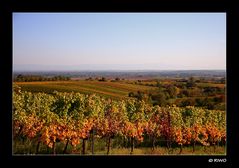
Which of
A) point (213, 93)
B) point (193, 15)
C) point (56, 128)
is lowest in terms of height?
point (56, 128)

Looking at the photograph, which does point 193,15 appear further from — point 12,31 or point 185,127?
point 12,31

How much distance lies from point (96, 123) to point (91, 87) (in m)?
0.24

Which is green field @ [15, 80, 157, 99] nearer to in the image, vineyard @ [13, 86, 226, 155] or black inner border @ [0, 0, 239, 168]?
vineyard @ [13, 86, 226, 155]

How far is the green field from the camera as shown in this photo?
3809mm

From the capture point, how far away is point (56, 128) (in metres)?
3.82

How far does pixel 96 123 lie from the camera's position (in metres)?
3.83

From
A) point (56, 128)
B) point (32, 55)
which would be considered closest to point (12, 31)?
point (32, 55)

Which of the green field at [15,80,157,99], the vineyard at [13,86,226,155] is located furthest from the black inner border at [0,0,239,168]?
the green field at [15,80,157,99]

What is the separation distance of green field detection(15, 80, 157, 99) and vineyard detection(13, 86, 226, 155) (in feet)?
0.11
